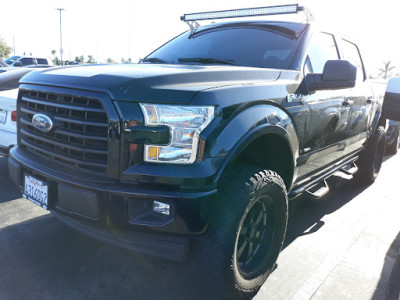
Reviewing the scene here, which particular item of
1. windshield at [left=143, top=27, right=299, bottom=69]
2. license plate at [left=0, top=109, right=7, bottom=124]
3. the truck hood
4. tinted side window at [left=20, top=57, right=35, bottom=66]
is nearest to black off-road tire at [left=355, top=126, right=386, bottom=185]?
windshield at [left=143, top=27, right=299, bottom=69]

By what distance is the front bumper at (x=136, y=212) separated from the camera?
174cm

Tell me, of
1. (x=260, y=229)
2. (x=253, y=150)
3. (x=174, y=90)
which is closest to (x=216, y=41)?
(x=253, y=150)

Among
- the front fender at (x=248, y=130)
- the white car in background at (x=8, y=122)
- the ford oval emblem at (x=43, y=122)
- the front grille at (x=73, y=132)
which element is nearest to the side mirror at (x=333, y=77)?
the front fender at (x=248, y=130)

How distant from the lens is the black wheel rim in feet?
7.25

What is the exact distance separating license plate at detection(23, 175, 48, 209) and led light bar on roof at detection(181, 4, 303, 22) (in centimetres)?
224

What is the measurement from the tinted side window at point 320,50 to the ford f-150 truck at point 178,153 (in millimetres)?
262

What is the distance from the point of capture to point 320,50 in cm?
316

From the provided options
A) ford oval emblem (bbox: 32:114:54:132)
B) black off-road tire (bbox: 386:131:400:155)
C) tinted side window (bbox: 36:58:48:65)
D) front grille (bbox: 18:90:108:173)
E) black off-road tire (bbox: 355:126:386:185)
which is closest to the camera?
front grille (bbox: 18:90:108:173)

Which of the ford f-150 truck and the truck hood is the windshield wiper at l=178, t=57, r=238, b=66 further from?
the truck hood

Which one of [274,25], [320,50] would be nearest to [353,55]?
[320,50]

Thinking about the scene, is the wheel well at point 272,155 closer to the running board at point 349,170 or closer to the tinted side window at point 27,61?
the running board at point 349,170

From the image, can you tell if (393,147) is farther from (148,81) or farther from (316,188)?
(148,81)

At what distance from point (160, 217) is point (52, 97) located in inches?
41.1

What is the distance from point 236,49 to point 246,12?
44 centimetres
